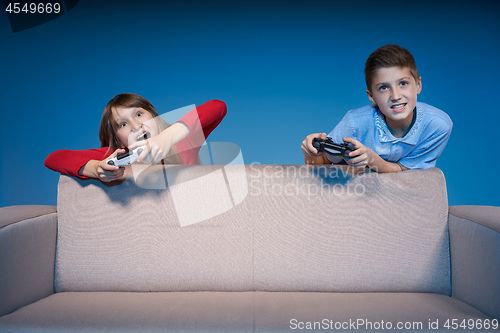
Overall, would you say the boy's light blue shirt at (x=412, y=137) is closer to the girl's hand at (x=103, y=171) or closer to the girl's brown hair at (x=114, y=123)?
the girl's brown hair at (x=114, y=123)

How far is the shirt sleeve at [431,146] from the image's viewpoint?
1.19 m

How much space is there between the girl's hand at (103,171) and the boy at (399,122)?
0.60 meters

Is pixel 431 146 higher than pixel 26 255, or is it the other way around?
pixel 431 146

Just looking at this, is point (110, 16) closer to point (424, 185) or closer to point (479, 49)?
point (424, 185)

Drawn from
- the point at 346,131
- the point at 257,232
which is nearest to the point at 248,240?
the point at 257,232

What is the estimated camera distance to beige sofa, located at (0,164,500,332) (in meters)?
0.97

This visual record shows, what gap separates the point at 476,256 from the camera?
0.92m

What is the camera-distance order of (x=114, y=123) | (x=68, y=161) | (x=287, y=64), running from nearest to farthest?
1. (x=68, y=161)
2. (x=114, y=123)
3. (x=287, y=64)

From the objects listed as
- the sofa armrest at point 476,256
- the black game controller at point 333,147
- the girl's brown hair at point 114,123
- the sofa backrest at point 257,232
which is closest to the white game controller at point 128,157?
the sofa backrest at point 257,232

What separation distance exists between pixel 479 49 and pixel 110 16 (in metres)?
2.88

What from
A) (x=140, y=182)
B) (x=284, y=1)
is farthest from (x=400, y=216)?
(x=284, y=1)

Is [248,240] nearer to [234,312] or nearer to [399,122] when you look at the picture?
[234,312]

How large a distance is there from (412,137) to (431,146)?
0.08m

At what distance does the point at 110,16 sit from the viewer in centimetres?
268
